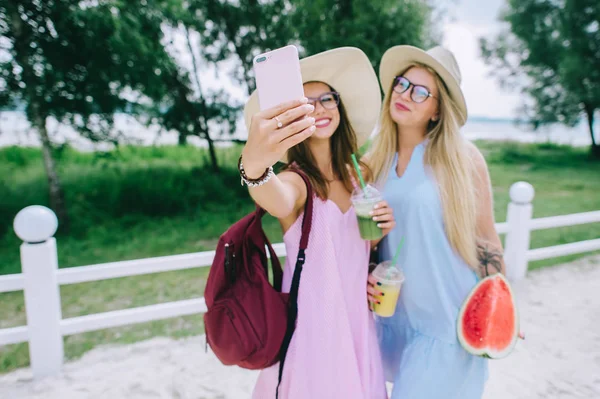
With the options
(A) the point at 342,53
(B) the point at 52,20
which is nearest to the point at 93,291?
(B) the point at 52,20

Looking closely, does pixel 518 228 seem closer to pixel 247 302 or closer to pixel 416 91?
pixel 416 91

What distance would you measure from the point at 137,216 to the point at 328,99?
709 cm

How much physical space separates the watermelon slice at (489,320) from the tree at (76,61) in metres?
6.05

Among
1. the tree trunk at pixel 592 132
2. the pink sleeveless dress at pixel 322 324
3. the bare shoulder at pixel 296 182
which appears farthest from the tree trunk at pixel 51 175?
the tree trunk at pixel 592 132

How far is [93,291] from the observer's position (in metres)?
5.05

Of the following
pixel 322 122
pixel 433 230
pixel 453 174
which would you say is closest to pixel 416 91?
pixel 453 174

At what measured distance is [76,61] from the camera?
6.35 metres

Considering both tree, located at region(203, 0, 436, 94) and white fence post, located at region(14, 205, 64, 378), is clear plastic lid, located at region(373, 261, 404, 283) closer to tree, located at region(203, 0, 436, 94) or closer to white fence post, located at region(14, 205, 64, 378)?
white fence post, located at region(14, 205, 64, 378)

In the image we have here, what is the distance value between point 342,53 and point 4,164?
30.0ft

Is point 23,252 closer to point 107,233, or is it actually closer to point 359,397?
point 359,397

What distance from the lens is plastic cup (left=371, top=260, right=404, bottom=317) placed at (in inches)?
69.9

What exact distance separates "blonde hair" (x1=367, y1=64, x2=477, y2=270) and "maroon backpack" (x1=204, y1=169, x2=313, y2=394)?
28.7 inches

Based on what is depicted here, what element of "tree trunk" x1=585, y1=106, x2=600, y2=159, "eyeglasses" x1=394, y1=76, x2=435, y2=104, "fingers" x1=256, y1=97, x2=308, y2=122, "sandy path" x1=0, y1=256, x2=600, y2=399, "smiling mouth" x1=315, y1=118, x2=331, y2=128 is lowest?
"sandy path" x1=0, y1=256, x2=600, y2=399

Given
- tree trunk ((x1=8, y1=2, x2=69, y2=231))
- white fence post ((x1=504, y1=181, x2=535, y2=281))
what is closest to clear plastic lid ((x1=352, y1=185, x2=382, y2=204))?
white fence post ((x1=504, y1=181, x2=535, y2=281))
